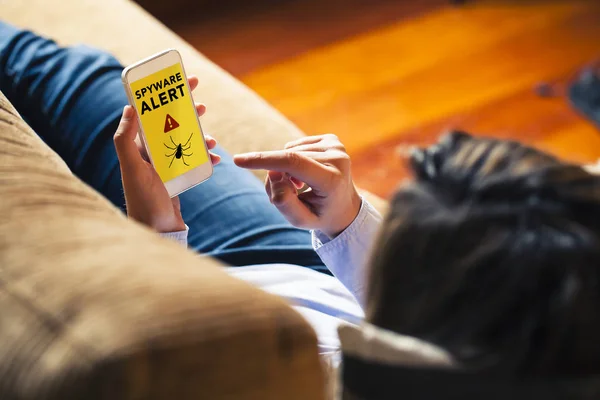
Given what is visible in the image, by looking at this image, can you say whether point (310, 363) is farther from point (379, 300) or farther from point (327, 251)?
point (327, 251)

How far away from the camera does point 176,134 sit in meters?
0.85

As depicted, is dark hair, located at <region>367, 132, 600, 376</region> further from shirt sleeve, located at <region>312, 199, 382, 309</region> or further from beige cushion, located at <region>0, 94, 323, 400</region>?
shirt sleeve, located at <region>312, 199, 382, 309</region>

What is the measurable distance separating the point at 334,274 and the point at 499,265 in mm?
456

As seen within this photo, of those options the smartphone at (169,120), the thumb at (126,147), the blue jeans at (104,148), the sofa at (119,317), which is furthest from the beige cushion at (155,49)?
the sofa at (119,317)

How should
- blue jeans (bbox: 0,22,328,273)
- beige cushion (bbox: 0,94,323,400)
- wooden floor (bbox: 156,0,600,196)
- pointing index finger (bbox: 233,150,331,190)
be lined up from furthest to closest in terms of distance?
1. wooden floor (bbox: 156,0,600,196)
2. blue jeans (bbox: 0,22,328,273)
3. pointing index finger (bbox: 233,150,331,190)
4. beige cushion (bbox: 0,94,323,400)

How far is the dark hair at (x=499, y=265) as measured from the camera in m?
0.37

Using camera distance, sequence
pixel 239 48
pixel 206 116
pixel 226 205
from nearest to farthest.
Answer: pixel 226 205
pixel 206 116
pixel 239 48

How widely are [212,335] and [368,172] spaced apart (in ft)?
4.98

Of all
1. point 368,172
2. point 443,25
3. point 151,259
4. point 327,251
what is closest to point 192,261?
point 151,259

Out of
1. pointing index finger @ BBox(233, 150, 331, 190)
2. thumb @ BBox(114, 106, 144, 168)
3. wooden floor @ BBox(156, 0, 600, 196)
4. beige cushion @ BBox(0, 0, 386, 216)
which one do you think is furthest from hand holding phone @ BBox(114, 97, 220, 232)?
wooden floor @ BBox(156, 0, 600, 196)

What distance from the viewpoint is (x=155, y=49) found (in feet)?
3.69

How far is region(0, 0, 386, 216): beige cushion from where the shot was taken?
1045 mm

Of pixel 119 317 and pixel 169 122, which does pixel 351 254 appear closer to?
pixel 169 122

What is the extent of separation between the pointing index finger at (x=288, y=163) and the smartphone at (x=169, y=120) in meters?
0.13
